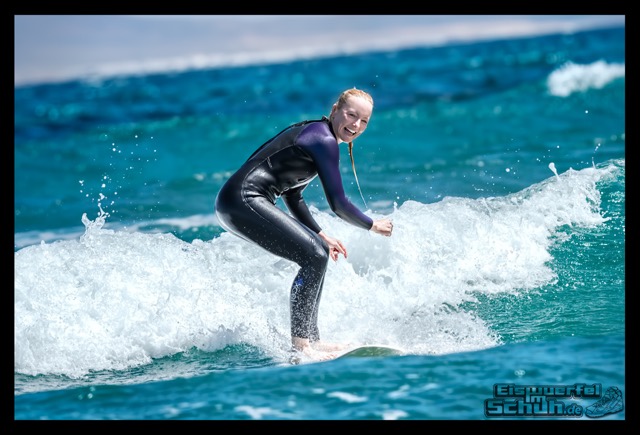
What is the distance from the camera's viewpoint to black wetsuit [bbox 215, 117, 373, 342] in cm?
557

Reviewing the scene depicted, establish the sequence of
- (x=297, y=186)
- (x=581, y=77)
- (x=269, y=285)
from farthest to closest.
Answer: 1. (x=581, y=77)
2. (x=269, y=285)
3. (x=297, y=186)

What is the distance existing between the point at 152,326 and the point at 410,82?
68.4ft

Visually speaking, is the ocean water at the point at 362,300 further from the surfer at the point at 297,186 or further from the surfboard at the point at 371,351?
the surfer at the point at 297,186

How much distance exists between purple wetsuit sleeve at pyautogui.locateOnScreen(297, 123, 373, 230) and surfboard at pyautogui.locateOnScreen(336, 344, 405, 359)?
0.79m

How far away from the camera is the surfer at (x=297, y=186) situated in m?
5.54

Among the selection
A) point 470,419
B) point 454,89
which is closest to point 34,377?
point 470,419

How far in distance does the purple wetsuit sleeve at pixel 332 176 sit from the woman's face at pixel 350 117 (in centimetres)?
13

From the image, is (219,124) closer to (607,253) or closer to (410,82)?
(410,82)

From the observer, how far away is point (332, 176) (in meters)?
5.47

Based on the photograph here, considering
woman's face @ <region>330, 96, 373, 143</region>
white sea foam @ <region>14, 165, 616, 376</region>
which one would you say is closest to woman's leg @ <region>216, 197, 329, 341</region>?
white sea foam @ <region>14, 165, 616, 376</region>

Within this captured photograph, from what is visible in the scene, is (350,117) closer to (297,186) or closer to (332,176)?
(332,176)
